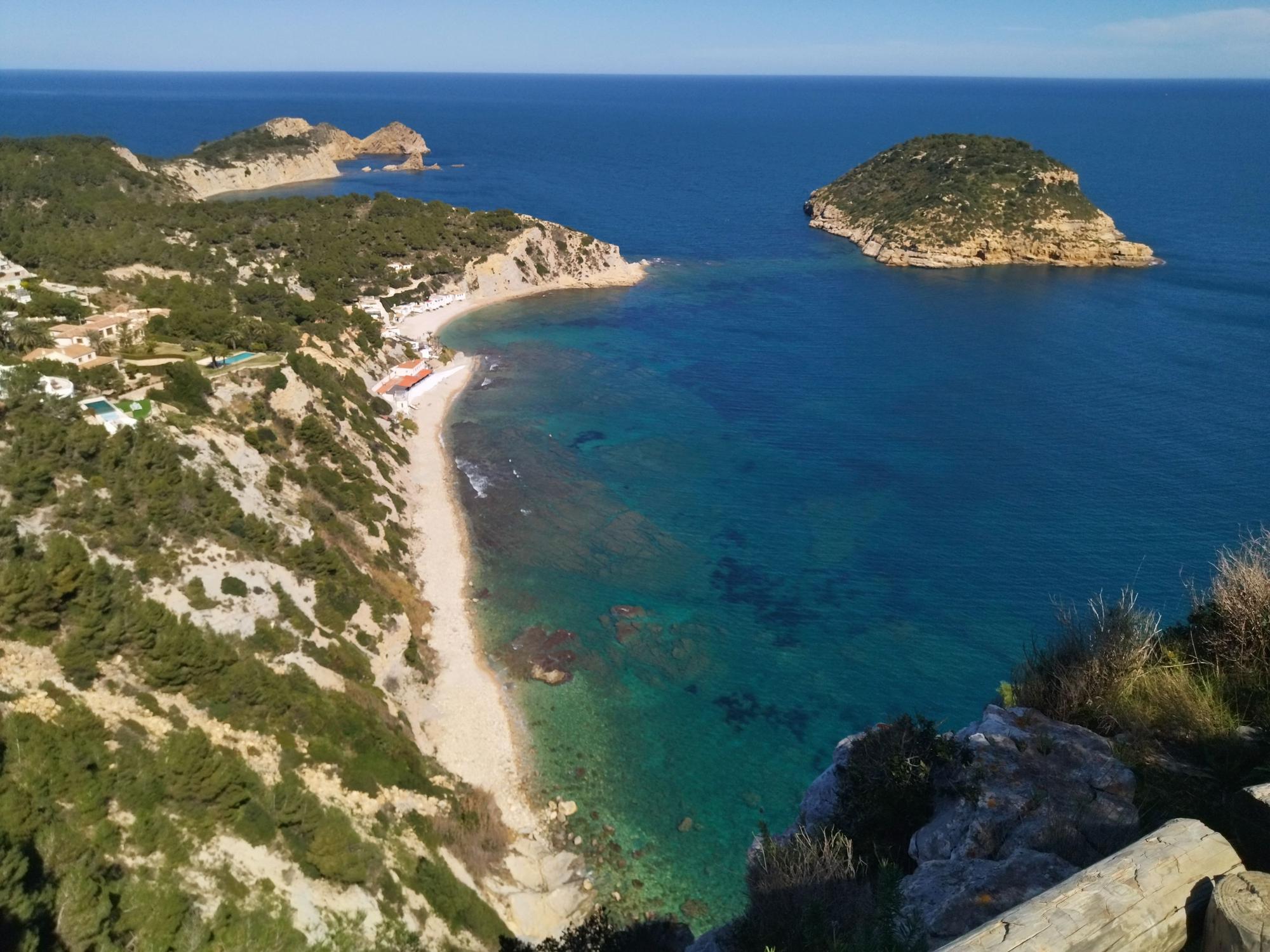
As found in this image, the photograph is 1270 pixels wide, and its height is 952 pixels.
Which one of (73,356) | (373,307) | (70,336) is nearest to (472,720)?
(73,356)

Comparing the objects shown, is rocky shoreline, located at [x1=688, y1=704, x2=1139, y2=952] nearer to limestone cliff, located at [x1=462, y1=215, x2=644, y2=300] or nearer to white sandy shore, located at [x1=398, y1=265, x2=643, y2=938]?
white sandy shore, located at [x1=398, y1=265, x2=643, y2=938]

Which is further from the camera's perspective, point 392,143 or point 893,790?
point 392,143

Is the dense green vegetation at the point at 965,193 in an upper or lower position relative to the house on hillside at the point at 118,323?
upper

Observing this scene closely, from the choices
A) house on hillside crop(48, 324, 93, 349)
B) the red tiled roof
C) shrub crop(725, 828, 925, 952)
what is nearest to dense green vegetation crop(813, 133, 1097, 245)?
the red tiled roof

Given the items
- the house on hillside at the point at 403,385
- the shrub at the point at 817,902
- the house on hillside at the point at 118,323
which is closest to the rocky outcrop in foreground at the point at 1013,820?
the shrub at the point at 817,902

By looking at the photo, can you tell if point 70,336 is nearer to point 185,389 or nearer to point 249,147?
point 185,389

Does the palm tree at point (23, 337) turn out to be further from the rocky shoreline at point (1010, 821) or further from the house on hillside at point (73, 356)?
the rocky shoreline at point (1010, 821)
